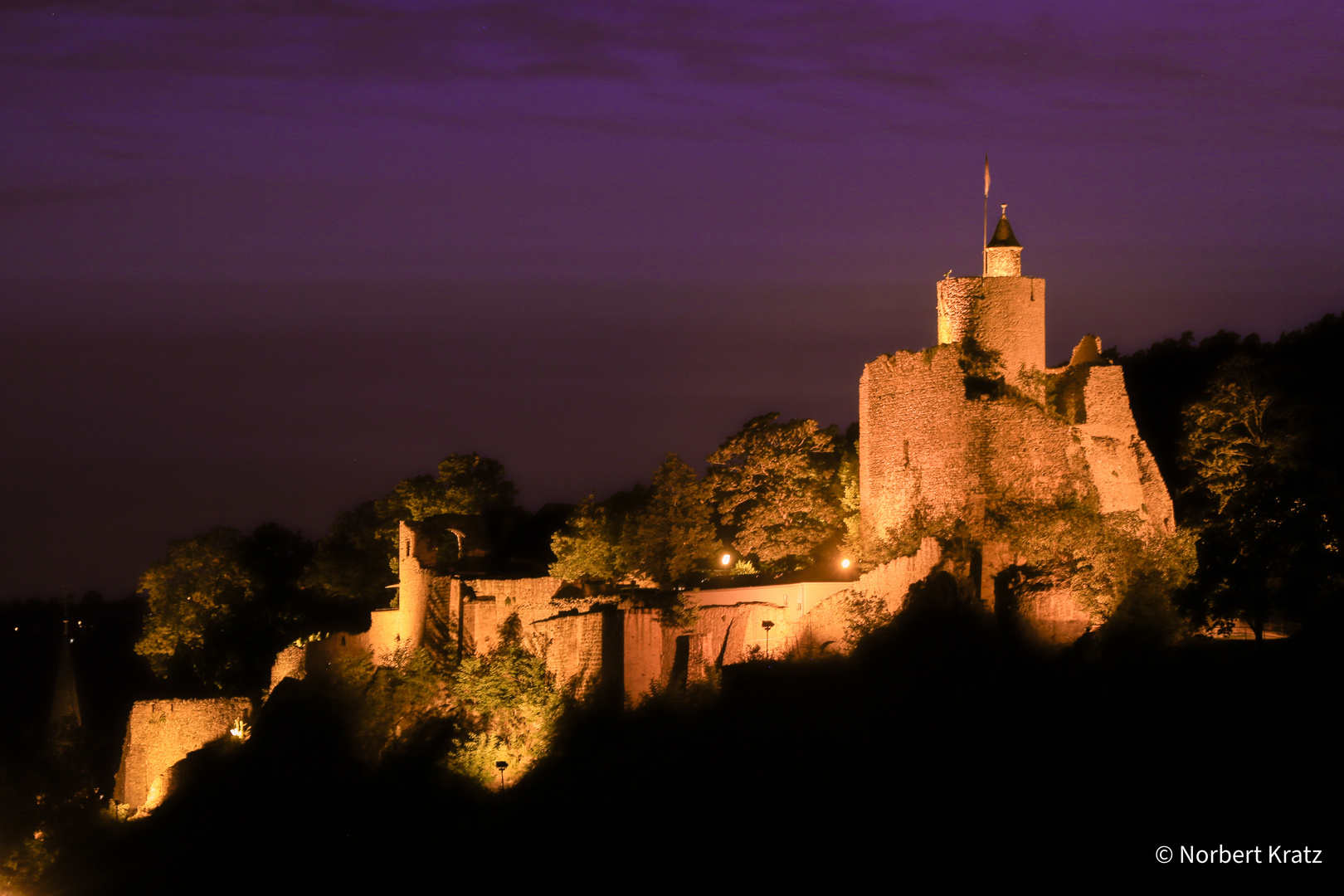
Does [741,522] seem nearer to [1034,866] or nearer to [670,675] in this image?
[670,675]

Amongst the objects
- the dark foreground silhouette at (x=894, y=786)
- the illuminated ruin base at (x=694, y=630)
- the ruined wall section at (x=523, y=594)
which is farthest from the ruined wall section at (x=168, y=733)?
the illuminated ruin base at (x=694, y=630)

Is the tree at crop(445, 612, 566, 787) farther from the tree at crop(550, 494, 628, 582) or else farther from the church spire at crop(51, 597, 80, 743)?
the church spire at crop(51, 597, 80, 743)

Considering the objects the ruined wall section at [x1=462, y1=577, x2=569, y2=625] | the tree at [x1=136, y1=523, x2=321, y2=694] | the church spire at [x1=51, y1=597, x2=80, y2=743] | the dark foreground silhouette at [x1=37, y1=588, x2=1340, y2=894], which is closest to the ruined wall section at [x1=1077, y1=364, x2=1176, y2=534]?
the dark foreground silhouette at [x1=37, y1=588, x2=1340, y2=894]

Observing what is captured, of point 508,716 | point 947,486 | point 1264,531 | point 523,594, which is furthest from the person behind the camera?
point 523,594

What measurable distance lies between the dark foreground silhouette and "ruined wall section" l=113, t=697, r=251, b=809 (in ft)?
17.6

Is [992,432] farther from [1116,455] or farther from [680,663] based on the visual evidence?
[680,663]

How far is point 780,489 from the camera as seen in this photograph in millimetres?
44250

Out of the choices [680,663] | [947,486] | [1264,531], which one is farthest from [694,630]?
[1264,531]

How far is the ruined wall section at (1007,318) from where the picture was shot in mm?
38188

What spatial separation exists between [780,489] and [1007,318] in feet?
29.9

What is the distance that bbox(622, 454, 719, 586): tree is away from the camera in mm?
43094

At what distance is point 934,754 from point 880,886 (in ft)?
12.0

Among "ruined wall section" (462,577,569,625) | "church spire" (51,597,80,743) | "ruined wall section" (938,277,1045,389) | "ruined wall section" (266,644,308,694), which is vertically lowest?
"church spire" (51,597,80,743)

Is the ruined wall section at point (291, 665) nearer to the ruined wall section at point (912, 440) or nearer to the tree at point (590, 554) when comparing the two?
the tree at point (590, 554)
